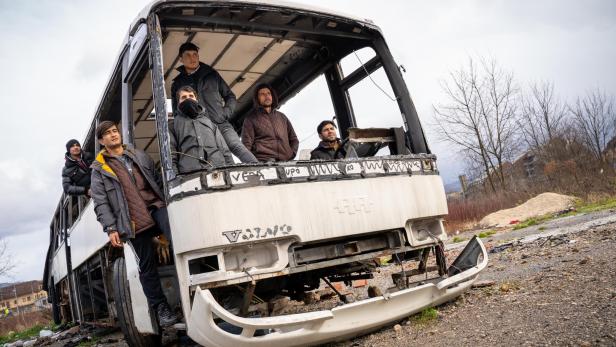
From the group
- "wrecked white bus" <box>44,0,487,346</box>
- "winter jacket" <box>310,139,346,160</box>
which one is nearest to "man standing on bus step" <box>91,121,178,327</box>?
"wrecked white bus" <box>44,0,487,346</box>

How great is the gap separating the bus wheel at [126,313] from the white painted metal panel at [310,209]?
1.99 m

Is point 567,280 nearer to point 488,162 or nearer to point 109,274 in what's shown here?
point 109,274

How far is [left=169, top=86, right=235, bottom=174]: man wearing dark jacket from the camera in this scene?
3725 mm

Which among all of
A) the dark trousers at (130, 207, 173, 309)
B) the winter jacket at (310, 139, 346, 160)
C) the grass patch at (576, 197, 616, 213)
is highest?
the winter jacket at (310, 139, 346, 160)

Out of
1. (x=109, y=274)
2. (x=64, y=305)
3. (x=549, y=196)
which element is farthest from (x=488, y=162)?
(x=109, y=274)

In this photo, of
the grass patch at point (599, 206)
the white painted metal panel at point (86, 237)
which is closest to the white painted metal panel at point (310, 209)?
the white painted metal panel at point (86, 237)

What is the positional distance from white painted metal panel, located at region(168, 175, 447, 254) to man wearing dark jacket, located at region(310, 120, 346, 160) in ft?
3.59

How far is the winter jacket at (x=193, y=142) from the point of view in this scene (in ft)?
12.2

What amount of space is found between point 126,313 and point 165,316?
1.35 meters

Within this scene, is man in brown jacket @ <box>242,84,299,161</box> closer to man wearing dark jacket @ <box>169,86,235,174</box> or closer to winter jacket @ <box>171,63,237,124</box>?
winter jacket @ <box>171,63,237,124</box>

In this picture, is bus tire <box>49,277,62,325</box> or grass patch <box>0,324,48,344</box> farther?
grass patch <box>0,324,48,344</box>

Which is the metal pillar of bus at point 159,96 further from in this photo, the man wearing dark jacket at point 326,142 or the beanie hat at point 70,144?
the beanie hat at point 70,144

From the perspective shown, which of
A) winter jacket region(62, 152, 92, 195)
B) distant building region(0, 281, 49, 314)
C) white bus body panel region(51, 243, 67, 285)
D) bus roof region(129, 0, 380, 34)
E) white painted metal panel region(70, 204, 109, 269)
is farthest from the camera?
distant building region(0, 281, 49, 314)

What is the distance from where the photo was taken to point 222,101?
15.3 ft
